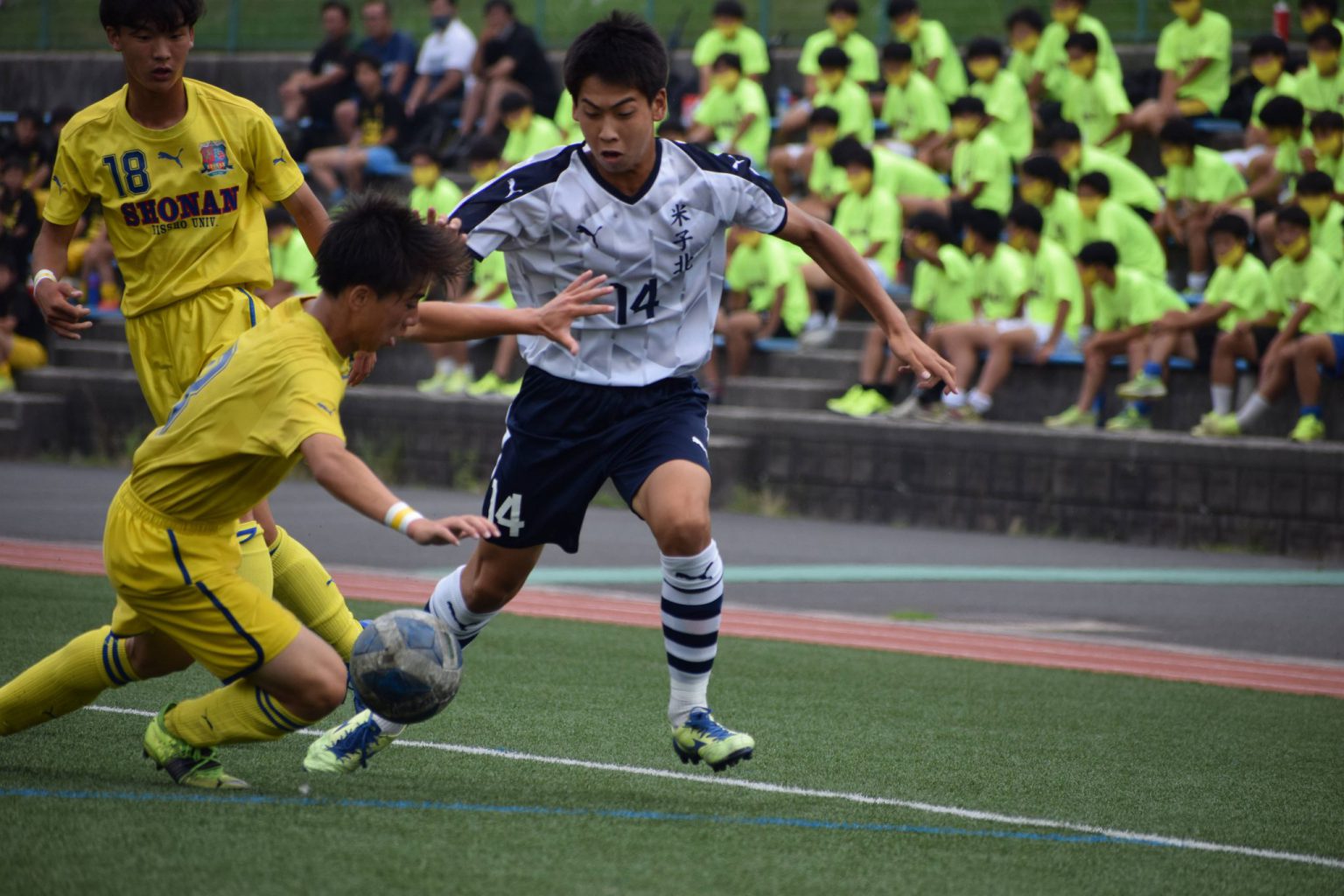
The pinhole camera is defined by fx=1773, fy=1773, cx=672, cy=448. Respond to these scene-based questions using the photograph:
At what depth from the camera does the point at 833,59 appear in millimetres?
16844

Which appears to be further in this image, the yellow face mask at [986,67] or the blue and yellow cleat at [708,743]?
the yellow face mask at [986,67]

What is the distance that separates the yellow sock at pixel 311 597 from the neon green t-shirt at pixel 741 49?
12741 mm

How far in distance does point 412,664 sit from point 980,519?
9866 mm

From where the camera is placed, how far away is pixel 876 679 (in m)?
7.91

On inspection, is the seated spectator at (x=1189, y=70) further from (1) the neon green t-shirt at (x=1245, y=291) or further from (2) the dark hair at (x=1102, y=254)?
(1) the neon green t-shirt at (x=1245, y=291)

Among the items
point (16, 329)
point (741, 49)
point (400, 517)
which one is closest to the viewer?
point (400, 517)

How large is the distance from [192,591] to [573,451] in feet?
4.40

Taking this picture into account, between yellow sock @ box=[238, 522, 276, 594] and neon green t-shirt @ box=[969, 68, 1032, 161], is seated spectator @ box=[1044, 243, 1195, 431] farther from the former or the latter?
Result: yellow sock @ box=[238, 522, 276, 594]

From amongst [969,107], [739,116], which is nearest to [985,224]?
[969,107]

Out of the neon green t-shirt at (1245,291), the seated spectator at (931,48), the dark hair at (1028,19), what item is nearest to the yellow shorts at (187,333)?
the neon green t-shirt at (1245,291)

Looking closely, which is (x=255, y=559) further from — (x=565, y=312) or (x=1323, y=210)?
(x=1323, y=210)

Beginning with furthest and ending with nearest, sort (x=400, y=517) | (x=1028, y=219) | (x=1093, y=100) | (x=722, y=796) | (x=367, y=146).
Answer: (x=367, y=146) → (x=1093, y=100) → (x=1028, y=219) → (x=722, y=796) → (x=400, y=517)

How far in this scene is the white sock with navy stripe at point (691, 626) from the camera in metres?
5.41

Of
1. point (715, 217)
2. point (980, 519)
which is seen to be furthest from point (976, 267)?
point (715, 217)
